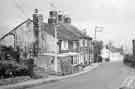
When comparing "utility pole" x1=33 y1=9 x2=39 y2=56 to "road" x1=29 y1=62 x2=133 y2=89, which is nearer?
"road" x1=29 y1=62 x2=133 y2=89

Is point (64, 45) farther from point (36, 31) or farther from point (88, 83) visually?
point (88, 83)

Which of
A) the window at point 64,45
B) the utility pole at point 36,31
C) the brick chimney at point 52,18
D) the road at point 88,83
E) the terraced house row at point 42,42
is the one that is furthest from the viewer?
the window at point 64,45

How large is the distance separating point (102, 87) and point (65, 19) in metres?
28.8

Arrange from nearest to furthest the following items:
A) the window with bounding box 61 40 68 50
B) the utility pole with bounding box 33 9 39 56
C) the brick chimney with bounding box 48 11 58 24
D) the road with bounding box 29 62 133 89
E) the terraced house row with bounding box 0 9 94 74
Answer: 1. the road with bounding box 29 62 133 89
2. the terraced house row with bounding box 0 9 94 74
3. the utility pole with bounding box 33 9 39 56
4. the brick chimney with bounding box 48 11 58 24
5. the window with bounding box 61 40 68 50

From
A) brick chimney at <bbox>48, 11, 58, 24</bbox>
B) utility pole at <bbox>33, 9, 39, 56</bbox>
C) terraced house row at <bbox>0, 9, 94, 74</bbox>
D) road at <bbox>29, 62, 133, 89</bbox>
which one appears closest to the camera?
road at <bbox>29, 62, 133, 89</bbox>

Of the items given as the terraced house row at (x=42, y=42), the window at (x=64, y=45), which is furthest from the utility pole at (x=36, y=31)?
the window at (x=64, y=45)

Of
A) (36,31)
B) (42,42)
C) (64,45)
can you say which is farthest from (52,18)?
(64,45)

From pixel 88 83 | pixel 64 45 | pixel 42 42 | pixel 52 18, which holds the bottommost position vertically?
pixel 88 83

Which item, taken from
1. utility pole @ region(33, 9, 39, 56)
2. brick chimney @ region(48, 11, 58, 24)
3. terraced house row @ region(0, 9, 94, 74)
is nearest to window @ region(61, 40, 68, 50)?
terraced house row @ region(0, 9, 94, 74)

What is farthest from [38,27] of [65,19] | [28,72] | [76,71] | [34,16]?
[65,19]

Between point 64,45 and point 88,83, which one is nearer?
point 88,83

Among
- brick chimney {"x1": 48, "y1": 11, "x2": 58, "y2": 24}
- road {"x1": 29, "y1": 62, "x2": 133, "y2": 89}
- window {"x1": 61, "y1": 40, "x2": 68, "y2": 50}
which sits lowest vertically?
road {"x1": 29, "y1": 62, "x2": 133, "y2": 89}

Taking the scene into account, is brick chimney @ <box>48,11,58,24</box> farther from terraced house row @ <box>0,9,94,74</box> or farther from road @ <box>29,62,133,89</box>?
road @ <box>29,62,133,89</box>

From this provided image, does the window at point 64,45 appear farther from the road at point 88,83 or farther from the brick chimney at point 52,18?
the road at point 88,83
